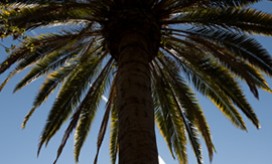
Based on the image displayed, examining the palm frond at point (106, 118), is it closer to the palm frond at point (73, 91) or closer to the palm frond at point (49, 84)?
the palm frond at point (73, 91)

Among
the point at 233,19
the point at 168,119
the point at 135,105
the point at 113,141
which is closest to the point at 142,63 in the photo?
the point at 135,105

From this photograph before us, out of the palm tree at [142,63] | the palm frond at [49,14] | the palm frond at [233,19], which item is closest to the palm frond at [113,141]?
the palm tree at [142,63]

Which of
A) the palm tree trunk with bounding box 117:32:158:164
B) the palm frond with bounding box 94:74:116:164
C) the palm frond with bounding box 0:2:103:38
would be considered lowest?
the palm tree trunk with bounding box 117:32:158:164

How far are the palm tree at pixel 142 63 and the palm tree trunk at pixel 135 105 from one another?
2 centimetres

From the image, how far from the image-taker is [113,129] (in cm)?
1322

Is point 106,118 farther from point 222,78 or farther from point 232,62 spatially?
point 232,62

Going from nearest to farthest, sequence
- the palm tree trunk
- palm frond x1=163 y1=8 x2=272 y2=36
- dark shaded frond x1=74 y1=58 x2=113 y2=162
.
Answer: the palm tree trunk, palm frond x1=163 y1=8 x2=272 y2=36, dark shaded frond x1=74 y1=58 x2=113 y2=162

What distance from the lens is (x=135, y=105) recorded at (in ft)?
24.0

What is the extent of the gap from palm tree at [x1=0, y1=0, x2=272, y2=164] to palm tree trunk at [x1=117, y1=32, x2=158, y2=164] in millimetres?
21

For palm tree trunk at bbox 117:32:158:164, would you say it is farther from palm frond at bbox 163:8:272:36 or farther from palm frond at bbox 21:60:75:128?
palm frond at bbox 21:60:75:128

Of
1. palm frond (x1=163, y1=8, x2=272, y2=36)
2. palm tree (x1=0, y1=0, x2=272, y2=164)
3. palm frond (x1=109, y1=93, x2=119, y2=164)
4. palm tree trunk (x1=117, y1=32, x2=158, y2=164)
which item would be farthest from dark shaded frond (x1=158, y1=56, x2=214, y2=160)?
palm tree trunk (x1=117, y1=32, x2=158, y2=164)

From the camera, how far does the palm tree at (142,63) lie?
7.82 m

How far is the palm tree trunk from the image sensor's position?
21.8 ft

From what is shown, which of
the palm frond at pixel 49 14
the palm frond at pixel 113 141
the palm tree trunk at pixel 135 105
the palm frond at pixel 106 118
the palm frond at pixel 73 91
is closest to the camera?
the palm tree trunk at pixel 135 105
